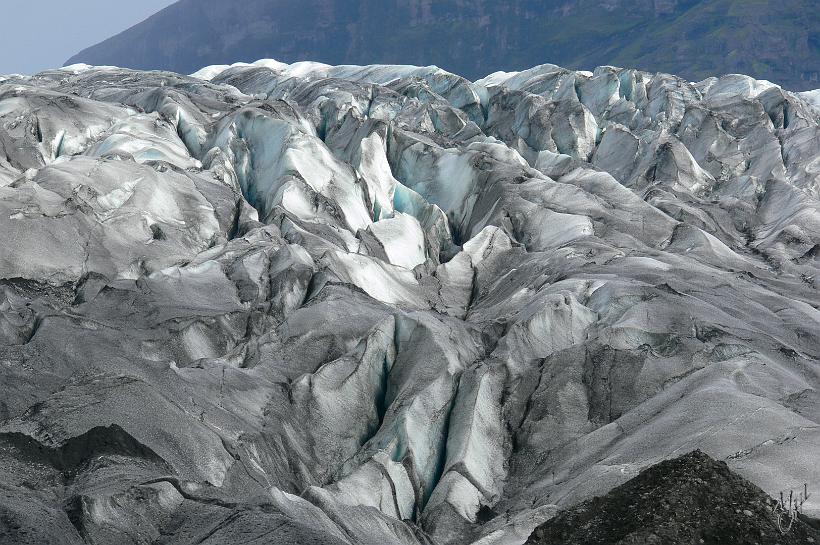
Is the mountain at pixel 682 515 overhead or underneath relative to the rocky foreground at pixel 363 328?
overhead

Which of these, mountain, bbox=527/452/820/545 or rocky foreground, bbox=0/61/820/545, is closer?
mountain, bbox=527/452/820/545

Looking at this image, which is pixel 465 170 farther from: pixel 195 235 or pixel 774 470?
pixel 774 470

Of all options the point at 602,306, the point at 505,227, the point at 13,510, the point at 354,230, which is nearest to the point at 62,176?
the point at 354,230

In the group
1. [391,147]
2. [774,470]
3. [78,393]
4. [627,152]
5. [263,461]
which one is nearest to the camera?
[774,470]

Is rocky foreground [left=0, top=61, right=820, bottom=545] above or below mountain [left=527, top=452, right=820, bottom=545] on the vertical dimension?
below

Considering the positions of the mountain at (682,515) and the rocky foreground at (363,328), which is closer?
the mountain at (682,515)
